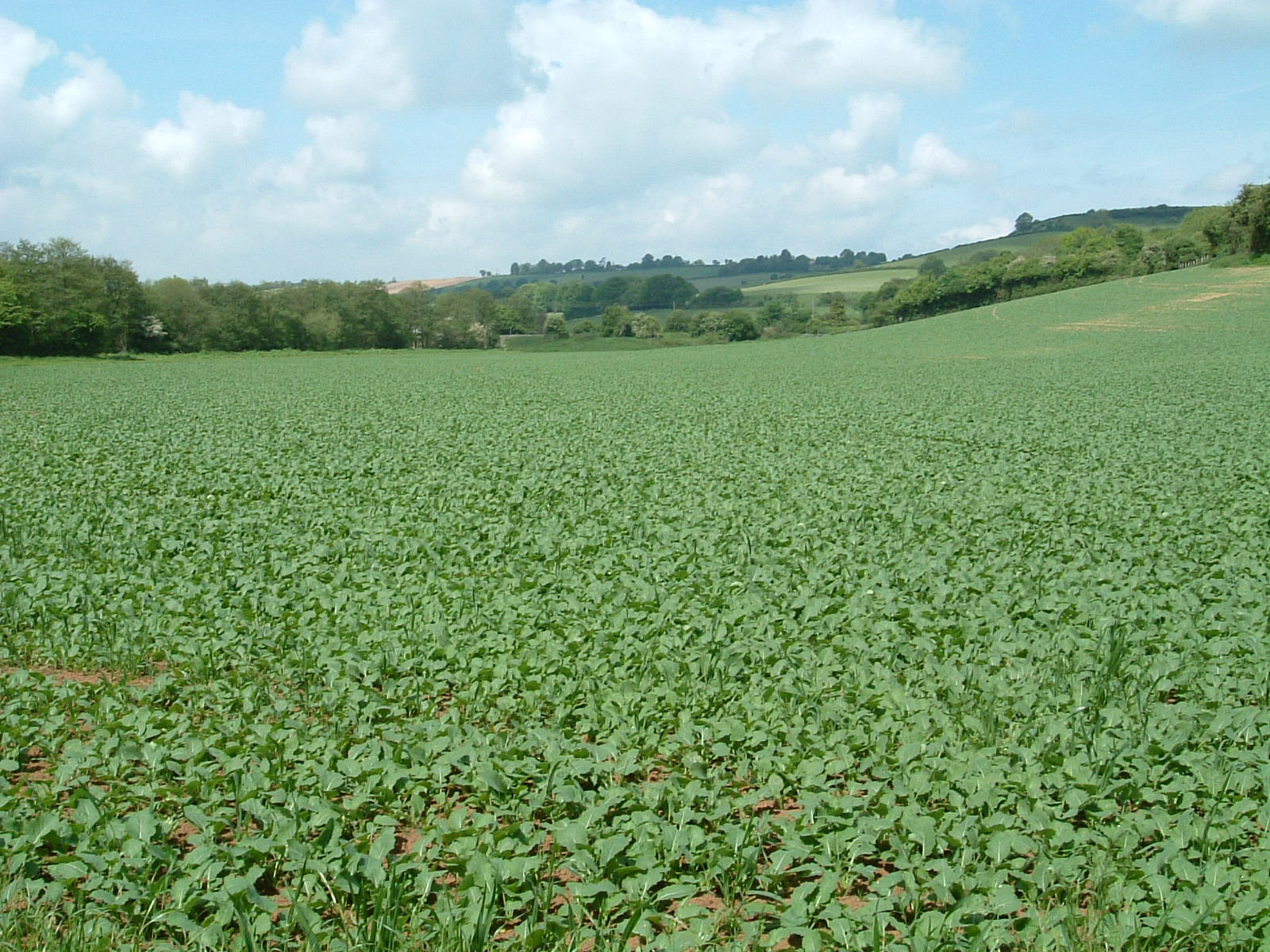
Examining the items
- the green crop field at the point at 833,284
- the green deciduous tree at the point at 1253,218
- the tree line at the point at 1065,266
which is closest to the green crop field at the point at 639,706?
the green deciduous tree at the point at 1253,218

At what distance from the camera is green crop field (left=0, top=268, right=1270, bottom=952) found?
4082mm

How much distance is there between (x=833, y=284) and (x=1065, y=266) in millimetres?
51208

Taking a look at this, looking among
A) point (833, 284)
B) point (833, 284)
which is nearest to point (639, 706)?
point (833, 284)

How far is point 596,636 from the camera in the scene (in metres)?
7.42

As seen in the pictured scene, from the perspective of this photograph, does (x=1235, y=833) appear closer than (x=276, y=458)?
Yes

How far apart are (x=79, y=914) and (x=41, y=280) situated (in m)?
72.9

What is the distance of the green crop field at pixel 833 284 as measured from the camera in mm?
133250

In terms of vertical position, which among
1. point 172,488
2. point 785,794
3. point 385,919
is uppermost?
point 172,488

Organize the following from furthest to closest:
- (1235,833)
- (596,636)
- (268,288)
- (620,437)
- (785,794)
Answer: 1. (268,288)
2. (620,437)
3. (596,636)
4. (785,794)
5. (1235,833)

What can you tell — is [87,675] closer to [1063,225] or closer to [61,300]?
[61,300]

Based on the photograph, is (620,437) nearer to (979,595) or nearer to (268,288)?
(979,595)

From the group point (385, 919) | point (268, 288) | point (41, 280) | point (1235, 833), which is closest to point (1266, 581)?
point (1235, 833)

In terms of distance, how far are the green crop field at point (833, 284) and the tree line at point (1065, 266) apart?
27690mm

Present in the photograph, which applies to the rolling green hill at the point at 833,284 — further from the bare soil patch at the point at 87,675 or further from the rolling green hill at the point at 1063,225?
the bare soil patch at the point at 87,675
